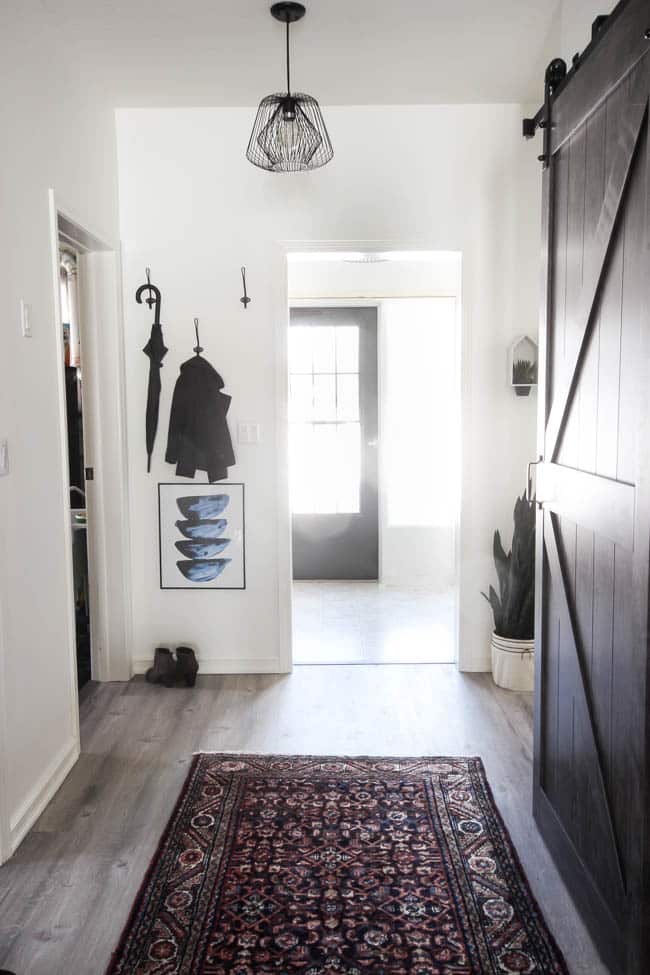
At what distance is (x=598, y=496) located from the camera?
5.98 ft

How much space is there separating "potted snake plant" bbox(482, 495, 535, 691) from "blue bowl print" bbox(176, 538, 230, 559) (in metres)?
1.34

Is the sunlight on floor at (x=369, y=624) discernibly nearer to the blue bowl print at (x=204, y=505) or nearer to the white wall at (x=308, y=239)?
the white wall at (x=308, y=239)

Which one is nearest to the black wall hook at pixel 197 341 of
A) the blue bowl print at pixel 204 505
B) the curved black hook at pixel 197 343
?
the curved black hook at pixel 197 343

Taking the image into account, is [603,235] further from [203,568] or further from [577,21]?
[203,568]

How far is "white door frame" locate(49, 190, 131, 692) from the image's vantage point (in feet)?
11.9

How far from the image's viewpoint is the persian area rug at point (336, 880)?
1.85 m

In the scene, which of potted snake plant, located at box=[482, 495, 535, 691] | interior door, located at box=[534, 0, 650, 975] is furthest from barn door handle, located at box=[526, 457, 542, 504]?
potted snake plant, located at box=[482, 495, 535, 691]

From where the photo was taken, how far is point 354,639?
4379 mm

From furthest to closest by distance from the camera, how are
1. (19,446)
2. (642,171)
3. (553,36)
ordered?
(553,36) < (19,446) < (642,171)

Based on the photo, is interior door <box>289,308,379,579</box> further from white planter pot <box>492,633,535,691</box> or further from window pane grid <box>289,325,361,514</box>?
white planter pot <box>492,633,535,691</box>

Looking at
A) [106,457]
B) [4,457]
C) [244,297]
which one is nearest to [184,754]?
[4,457]

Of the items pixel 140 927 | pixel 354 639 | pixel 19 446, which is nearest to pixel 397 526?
pixel 354 639

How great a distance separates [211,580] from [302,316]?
245 centimetres

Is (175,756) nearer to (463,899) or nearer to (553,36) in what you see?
(463,899)
